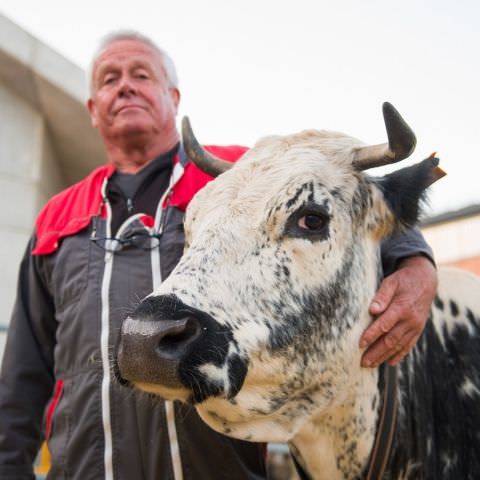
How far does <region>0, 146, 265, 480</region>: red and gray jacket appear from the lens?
2.62m

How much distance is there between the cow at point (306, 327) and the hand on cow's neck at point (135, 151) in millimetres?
747

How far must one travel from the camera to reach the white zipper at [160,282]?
8.40 ft

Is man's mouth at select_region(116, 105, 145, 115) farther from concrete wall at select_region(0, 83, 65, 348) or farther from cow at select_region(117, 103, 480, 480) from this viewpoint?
concrete wall at select_region(0, 83, 65, 348)

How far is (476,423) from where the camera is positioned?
269 cm

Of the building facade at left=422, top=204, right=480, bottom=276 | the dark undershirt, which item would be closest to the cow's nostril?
the dark undershirt

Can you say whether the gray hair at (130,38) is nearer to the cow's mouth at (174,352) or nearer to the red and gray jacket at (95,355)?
the red and gray jacket at (95,355)

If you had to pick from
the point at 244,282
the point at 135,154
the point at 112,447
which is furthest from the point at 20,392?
the point at 244,282

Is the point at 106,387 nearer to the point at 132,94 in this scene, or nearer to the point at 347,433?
the point at 347,433

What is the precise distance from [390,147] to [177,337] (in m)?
1.06

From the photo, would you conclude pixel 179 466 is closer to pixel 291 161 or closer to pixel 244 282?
pixel 244 282

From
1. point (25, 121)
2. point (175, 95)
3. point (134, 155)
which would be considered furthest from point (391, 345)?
point (25, 121)

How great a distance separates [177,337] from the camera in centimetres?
187

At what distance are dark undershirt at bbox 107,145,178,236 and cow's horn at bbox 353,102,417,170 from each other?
100 centimetres

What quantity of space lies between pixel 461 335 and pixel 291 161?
1150 mm
